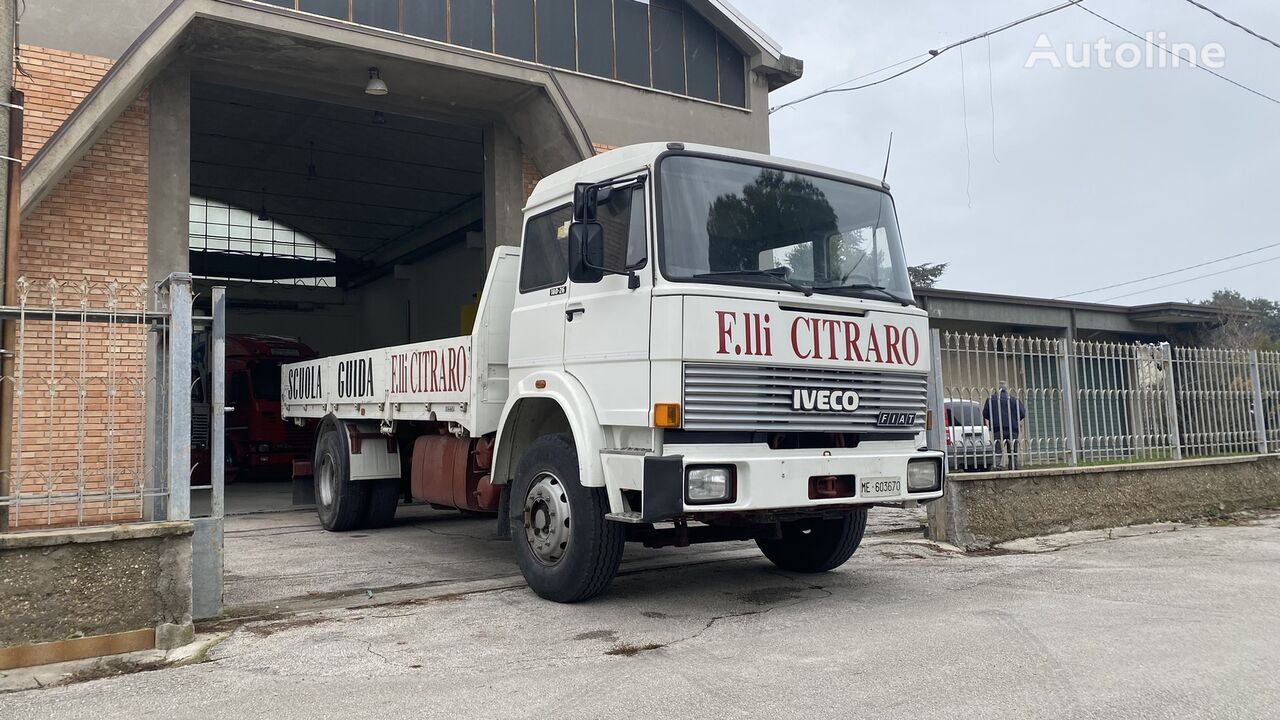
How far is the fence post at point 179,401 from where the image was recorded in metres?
5.12

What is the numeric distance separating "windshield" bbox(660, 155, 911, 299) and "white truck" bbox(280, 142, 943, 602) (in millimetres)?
12

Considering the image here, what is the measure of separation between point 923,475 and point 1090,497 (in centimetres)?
426

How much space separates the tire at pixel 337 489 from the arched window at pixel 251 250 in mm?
17142

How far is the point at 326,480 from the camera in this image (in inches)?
402

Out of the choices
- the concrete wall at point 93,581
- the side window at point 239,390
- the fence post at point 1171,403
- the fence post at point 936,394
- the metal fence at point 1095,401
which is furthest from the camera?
the side window at point 239,390

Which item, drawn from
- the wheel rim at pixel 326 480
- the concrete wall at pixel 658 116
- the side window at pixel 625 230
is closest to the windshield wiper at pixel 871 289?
the side window at pixel 625 230

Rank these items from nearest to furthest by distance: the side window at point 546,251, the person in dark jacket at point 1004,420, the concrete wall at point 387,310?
the side window at point 546,251, the person in dark jacket at point 1004,420, the concrete wall at point 387,310

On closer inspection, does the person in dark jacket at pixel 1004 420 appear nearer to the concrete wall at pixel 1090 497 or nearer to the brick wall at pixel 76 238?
the concrete wall at pixel 1090 497

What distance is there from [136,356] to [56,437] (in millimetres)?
3704

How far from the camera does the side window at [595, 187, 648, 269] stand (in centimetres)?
563

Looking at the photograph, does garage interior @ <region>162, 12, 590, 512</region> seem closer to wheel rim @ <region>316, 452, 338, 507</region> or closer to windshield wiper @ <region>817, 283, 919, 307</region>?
wheel rim @ <region>316, 452, 338, 507</region>

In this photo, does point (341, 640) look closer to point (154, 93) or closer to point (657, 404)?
point (657, 404)

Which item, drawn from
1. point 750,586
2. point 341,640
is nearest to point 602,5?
point 750,586

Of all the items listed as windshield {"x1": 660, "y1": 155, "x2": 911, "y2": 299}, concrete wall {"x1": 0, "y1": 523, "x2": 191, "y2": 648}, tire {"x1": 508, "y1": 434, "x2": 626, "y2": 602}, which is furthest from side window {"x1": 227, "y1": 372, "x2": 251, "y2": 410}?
windshield {"x1": 660, "y1": 155, "x2": 911, "y2": 299}
